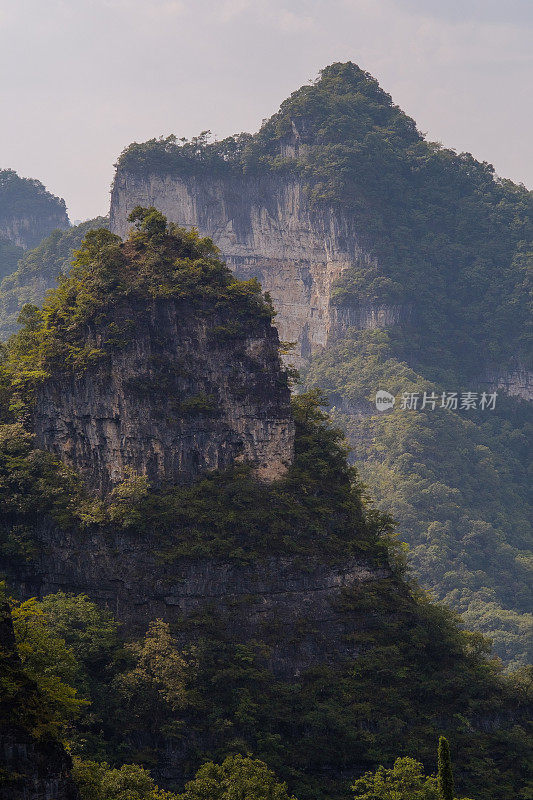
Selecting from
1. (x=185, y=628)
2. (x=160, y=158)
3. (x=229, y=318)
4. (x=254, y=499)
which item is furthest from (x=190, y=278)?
(x=160, y=158)

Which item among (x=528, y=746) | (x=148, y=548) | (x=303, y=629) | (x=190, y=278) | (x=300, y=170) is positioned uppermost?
(x=300, y=170)

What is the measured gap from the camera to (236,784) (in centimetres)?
2803

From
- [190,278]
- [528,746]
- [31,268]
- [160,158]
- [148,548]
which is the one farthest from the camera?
[31,268]

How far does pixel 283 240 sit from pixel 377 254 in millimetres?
7166

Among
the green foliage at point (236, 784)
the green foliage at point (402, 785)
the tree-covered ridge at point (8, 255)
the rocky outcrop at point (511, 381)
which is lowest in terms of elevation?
the green foliage at point (402, 785)

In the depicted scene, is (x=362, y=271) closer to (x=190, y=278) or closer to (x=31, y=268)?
(x=31, y=268)

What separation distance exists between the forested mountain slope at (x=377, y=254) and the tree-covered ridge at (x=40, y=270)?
4711mm

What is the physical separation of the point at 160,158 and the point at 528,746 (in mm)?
53920

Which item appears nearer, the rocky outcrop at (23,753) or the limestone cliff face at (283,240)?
the rocky outcrop at (23,753)

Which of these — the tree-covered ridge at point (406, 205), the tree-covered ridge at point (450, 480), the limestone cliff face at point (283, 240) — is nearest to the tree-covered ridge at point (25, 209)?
the limestone cliff face at point (283, 240)

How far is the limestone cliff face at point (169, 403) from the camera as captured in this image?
3859 cm

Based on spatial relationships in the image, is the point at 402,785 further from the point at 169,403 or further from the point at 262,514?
the point at 169,403

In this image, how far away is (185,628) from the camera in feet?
117

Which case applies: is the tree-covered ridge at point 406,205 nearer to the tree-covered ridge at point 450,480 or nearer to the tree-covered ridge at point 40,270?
the tree-covered ridge at point 450,480
